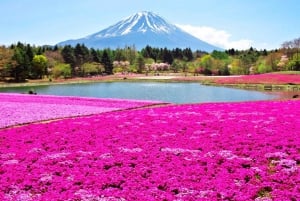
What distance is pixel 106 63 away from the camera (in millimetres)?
149625

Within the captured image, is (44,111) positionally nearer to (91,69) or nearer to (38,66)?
(38,66)

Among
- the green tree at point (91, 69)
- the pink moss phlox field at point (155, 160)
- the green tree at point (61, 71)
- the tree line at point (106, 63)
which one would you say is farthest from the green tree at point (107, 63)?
the pink moss phlox field at point (155, 160)

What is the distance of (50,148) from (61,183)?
17.3ft

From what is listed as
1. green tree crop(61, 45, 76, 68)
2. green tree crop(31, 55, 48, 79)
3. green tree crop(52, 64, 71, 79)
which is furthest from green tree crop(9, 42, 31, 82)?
green tree crop(61, 45, 76, 68)

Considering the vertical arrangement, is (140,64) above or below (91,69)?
above

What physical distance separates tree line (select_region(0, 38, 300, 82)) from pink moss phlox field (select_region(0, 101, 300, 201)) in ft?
293

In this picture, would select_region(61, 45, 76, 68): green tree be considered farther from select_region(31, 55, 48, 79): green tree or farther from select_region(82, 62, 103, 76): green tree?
select_region(31, 55, 48, 79): green tree

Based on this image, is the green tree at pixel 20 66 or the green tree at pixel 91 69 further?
the green tree at pixel 91 69

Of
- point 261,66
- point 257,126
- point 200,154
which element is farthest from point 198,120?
point 261,66

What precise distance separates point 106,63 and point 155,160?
136 metres

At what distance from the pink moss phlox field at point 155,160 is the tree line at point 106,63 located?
293ft

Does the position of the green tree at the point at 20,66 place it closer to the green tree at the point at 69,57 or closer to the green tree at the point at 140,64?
the green tree at the point at 69,57

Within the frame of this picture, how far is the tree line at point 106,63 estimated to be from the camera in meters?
108

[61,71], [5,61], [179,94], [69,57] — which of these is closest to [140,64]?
[69,57]
